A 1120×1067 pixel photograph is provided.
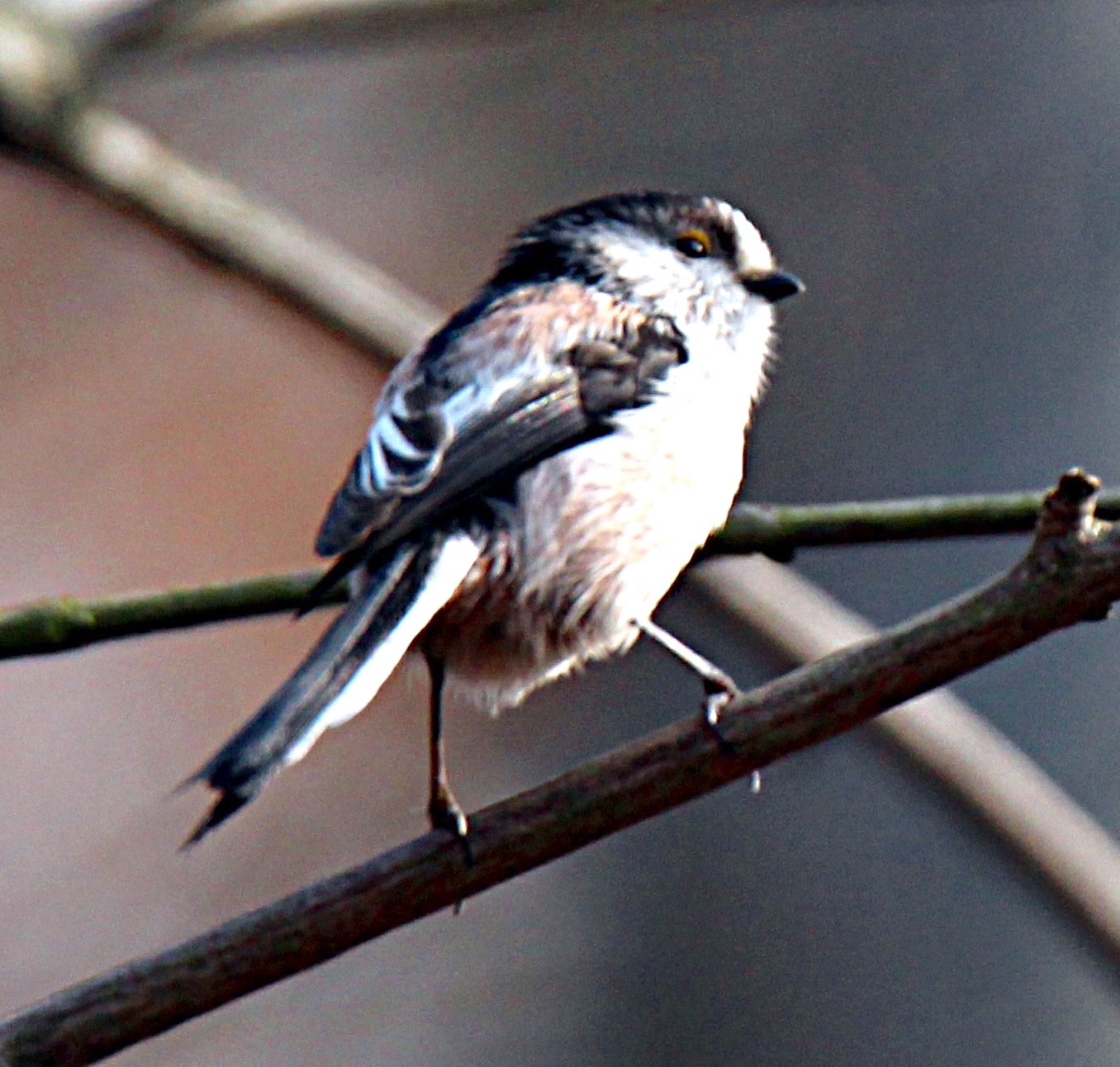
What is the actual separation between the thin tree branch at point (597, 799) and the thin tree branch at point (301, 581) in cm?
28

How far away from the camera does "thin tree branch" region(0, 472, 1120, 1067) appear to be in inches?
63.2

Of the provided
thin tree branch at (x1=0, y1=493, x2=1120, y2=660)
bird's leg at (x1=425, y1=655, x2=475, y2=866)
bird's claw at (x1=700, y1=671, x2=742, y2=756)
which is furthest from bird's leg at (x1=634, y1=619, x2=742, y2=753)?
bird's leg at (x1=425, y1=655, x2=475, y2=866)

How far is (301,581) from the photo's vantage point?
6.44ft

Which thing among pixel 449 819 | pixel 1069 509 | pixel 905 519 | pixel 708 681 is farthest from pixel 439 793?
pixel 1069 509

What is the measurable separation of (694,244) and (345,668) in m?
1.09

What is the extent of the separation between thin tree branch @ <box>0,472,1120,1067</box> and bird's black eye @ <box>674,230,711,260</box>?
1.00 m

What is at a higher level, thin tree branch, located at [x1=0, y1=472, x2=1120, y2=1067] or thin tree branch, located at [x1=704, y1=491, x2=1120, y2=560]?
thin tree branch, located at [x1=704, y1=491, x2=1120, y2=560]

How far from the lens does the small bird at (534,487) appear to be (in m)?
1.92

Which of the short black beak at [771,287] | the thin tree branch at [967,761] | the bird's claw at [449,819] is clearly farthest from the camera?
the short black beak at [771,287]

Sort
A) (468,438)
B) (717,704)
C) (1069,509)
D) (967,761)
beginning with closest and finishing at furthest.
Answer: (1069,509), (717,704), (468,438), (967,761)

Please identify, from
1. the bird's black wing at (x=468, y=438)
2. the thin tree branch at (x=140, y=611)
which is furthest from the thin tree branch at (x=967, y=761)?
the thin tree branch at (x=140, y=611)

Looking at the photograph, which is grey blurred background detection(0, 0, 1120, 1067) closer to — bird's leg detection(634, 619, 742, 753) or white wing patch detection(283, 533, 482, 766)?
bird's leg detection(634, 619, 742, 753)

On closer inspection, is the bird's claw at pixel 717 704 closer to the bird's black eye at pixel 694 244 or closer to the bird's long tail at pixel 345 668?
the bird's long tail at pixel 345 668

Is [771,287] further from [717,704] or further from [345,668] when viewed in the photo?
[345,668]
